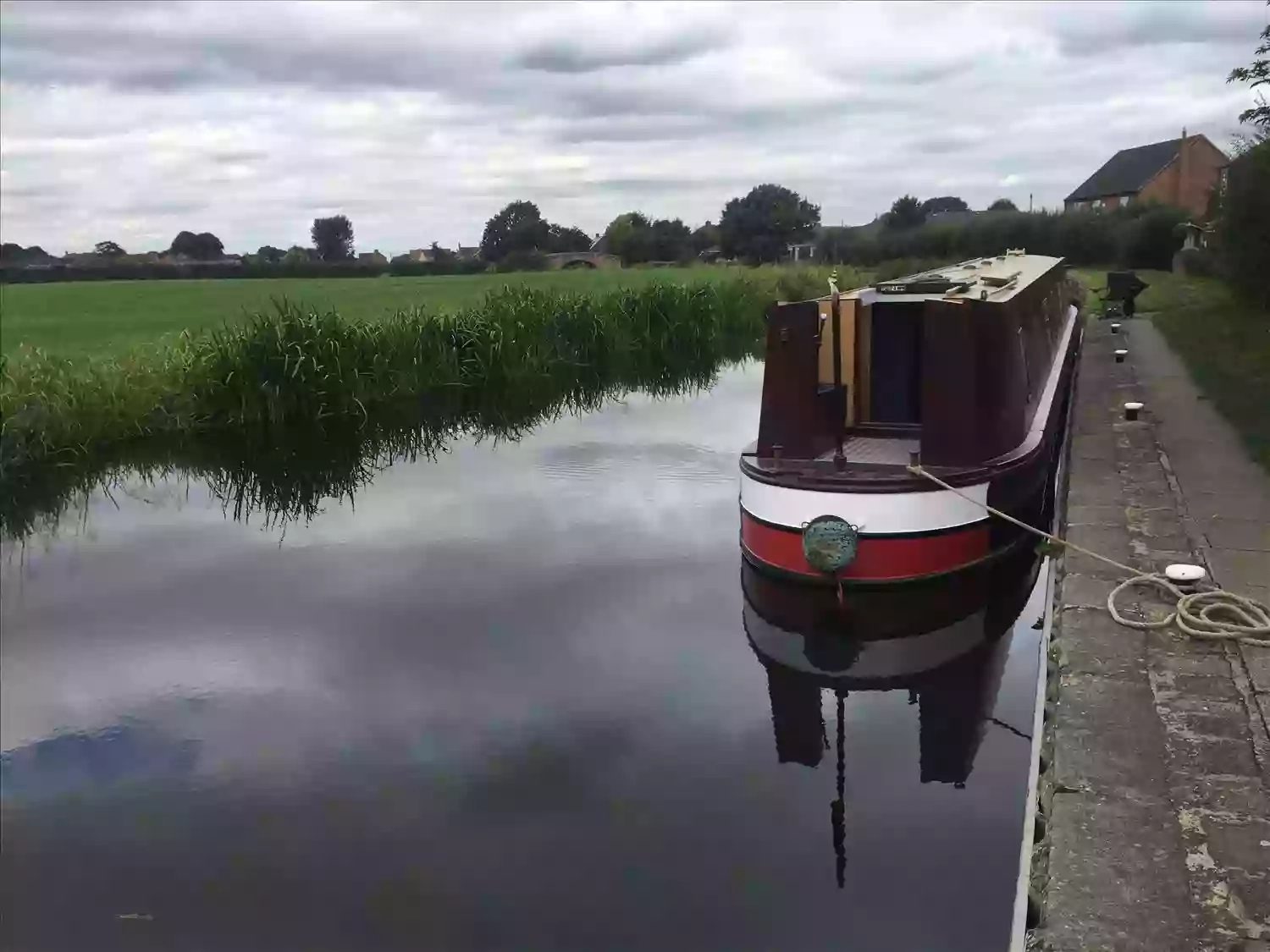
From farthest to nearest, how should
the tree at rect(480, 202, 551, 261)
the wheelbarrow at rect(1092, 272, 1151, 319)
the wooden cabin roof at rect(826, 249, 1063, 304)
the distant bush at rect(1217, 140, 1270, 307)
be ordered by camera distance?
1. the tree at rect(480, 202, 551, 261)
2. the wheelbarrow at rect(1092, 272, 1151, 319)
3. the distant bush at rect(1217, 140, 1270, 307)
4. the wooden cabin roof at rect(826, 249, 1063, 304)

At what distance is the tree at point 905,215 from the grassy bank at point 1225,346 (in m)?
24.6

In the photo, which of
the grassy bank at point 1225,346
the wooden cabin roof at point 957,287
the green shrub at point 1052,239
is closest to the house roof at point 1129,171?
the green shrub at point 1052,239

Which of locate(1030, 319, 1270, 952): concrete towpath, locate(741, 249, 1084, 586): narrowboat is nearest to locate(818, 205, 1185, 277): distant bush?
locate(741, 249, 1084, 586): narrowboat

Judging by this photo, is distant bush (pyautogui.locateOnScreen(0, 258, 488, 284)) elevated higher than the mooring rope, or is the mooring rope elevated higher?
distant bush (pyautogui.locateOnScreen(0, 258, 488, 284))

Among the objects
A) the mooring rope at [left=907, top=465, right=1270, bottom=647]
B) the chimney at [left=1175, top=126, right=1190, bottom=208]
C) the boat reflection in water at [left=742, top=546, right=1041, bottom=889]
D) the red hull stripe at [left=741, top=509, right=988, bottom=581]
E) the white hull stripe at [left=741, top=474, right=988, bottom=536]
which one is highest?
the chimney at [left=1175, top=126, right=1190, bottom=208]

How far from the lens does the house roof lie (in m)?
45.2

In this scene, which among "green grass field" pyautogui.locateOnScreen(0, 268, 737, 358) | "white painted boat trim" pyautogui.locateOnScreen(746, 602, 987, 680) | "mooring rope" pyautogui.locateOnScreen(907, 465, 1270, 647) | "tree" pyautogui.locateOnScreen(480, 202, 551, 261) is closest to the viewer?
"mooring rope" pyautogui.locateOnScreen(907, 465, 1270, 647)

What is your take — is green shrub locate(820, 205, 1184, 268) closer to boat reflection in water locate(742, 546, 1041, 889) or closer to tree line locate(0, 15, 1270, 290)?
tree line locate(0, 15, 1270, 290)

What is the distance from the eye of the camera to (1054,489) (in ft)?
29.5

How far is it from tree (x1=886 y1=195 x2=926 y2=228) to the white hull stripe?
42315 mm

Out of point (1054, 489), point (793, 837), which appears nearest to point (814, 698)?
point (793, 837)

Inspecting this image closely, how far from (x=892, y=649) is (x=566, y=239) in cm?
5882

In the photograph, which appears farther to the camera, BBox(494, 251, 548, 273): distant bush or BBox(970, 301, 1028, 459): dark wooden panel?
BBox(494, 251, 548, 273): distant bush

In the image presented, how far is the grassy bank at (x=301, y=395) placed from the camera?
1038cm
